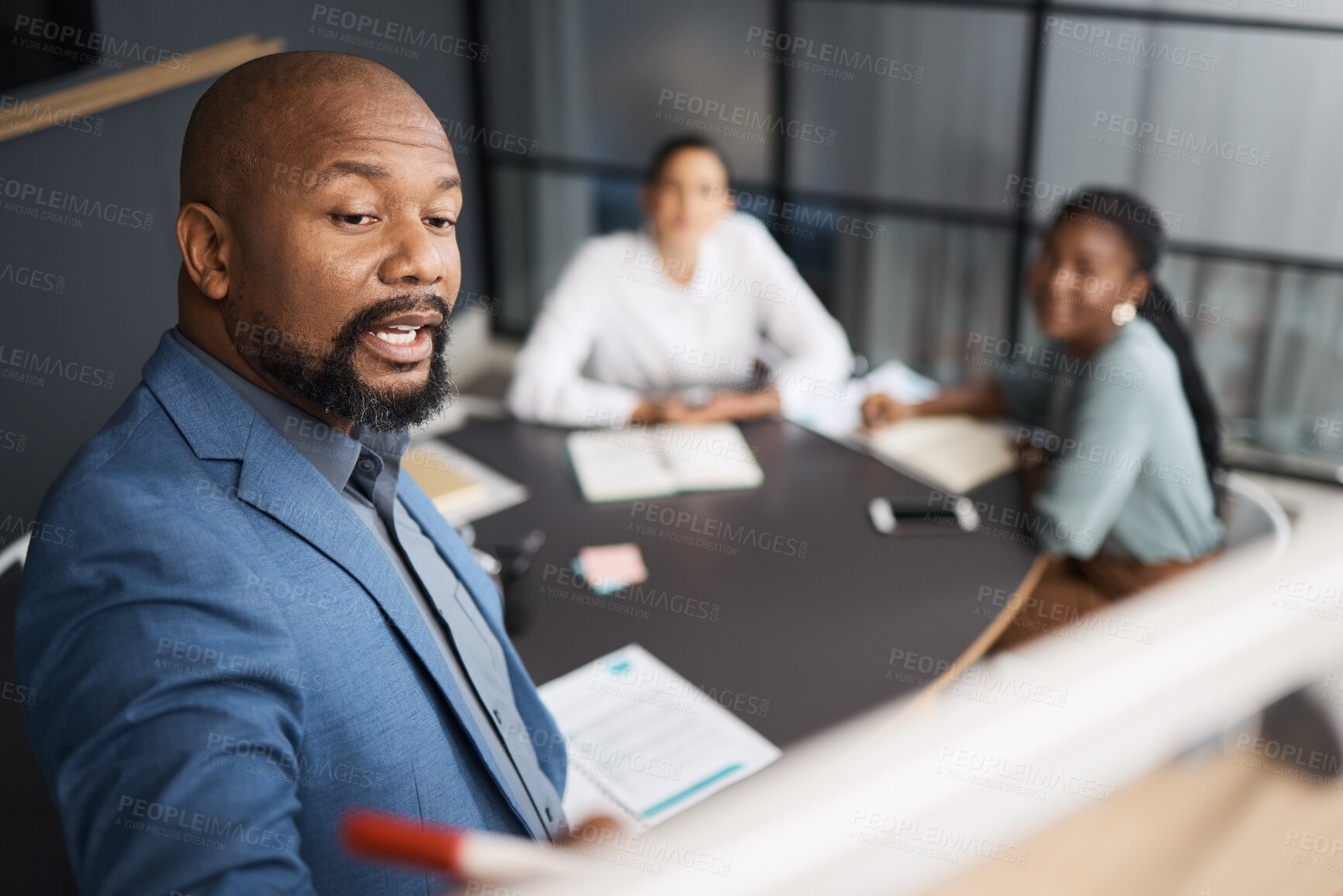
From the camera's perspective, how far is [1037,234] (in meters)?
3.83

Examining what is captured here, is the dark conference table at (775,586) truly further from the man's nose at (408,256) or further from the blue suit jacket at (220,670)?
the man's nose at (408,256)

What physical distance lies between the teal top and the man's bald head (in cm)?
158

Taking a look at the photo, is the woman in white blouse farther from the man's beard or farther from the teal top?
the man's beard

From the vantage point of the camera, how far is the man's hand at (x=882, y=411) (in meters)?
2.83

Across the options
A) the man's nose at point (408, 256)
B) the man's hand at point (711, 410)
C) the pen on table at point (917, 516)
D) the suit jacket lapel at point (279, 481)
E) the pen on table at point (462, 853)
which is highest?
the man's nose at point (408, 256)

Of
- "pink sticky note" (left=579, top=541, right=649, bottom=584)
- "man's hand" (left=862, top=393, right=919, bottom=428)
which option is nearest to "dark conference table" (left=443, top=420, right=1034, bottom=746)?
"pink sticky note" (left=579, top=541, right=649, bottom=584)

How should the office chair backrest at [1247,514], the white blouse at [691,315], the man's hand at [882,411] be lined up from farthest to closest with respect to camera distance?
the white blouse at [691,315] < the man's hand at [882,411] < the office chair backrest at [1247,514]

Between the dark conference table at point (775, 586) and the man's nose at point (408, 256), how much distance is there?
838mm

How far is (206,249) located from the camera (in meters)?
1.16

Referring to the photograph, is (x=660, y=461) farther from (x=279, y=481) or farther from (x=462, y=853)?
(x=462, y=853)

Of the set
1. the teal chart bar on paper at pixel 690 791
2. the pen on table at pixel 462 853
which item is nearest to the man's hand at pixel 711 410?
the teal chart bar on paper at pixel 690 791

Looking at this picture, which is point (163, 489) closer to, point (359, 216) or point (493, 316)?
point (359, 216)

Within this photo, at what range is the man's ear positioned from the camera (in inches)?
45.4

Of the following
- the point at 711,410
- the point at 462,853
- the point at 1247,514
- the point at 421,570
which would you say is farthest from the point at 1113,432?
the point at 462,853
